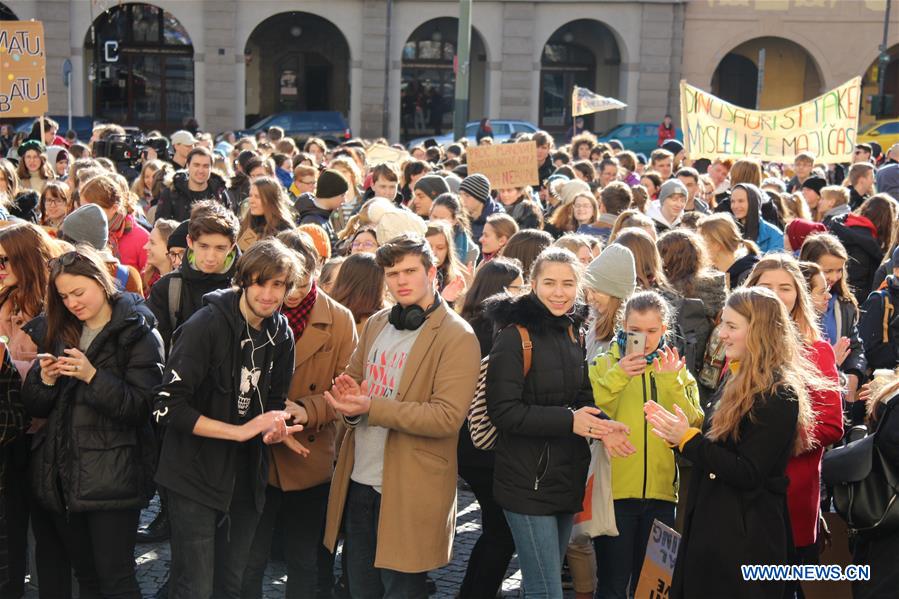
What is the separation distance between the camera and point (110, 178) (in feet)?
24.8

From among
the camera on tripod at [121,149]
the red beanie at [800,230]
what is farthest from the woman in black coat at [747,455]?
the camera on tripod at [121,149]

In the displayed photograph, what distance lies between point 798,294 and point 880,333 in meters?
2.17

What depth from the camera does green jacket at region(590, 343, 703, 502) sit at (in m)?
4.90

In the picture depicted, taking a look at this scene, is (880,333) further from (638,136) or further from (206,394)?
(638,136)

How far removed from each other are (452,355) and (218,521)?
1.20 metres

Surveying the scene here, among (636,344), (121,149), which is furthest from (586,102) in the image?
(636,344)

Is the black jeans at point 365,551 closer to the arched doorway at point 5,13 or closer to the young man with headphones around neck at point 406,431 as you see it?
the young man with headphones around neck at point 406,431

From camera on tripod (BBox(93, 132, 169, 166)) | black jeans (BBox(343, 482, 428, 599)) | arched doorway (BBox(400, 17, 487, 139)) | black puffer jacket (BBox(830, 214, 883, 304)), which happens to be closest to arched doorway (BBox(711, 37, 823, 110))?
arched doorway (BBox(400, 17, 487, 139))

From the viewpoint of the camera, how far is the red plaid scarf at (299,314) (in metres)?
5.16

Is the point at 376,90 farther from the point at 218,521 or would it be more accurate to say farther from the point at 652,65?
the point at 218,521

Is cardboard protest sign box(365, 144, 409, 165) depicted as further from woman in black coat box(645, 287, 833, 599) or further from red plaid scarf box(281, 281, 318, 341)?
woman in black coat box(645, 287, 833, 599)

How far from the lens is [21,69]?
454 inches

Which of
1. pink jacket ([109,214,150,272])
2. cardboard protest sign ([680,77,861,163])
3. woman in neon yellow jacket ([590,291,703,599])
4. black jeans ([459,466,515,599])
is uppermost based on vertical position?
cardboard protest sign ([680,77,861,163])

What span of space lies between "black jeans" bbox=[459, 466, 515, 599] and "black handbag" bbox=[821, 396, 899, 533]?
1.55 m
